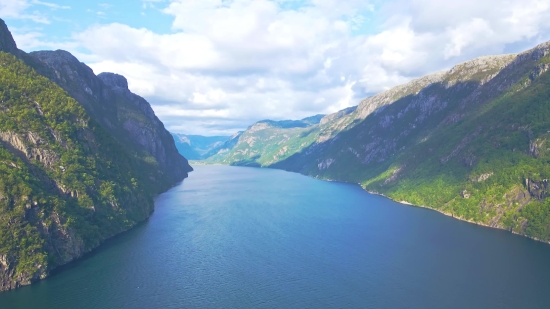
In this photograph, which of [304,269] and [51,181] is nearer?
[304,269]

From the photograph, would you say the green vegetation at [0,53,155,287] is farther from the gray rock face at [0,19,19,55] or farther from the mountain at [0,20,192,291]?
the gray rock face at [0,19,19,55]

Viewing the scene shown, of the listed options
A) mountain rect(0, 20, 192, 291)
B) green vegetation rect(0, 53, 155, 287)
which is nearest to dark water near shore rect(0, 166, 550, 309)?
mountain rect(0, 20, 192, 291)

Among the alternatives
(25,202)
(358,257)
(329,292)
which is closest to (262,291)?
(329,292)

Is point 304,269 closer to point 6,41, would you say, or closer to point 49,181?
point 49,181

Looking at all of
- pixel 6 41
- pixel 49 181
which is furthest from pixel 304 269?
pixel 6 41

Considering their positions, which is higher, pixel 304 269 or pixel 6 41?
pixel 6 41

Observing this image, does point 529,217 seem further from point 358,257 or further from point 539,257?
point 358,257

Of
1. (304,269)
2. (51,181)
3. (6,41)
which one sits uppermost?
(6,41)
